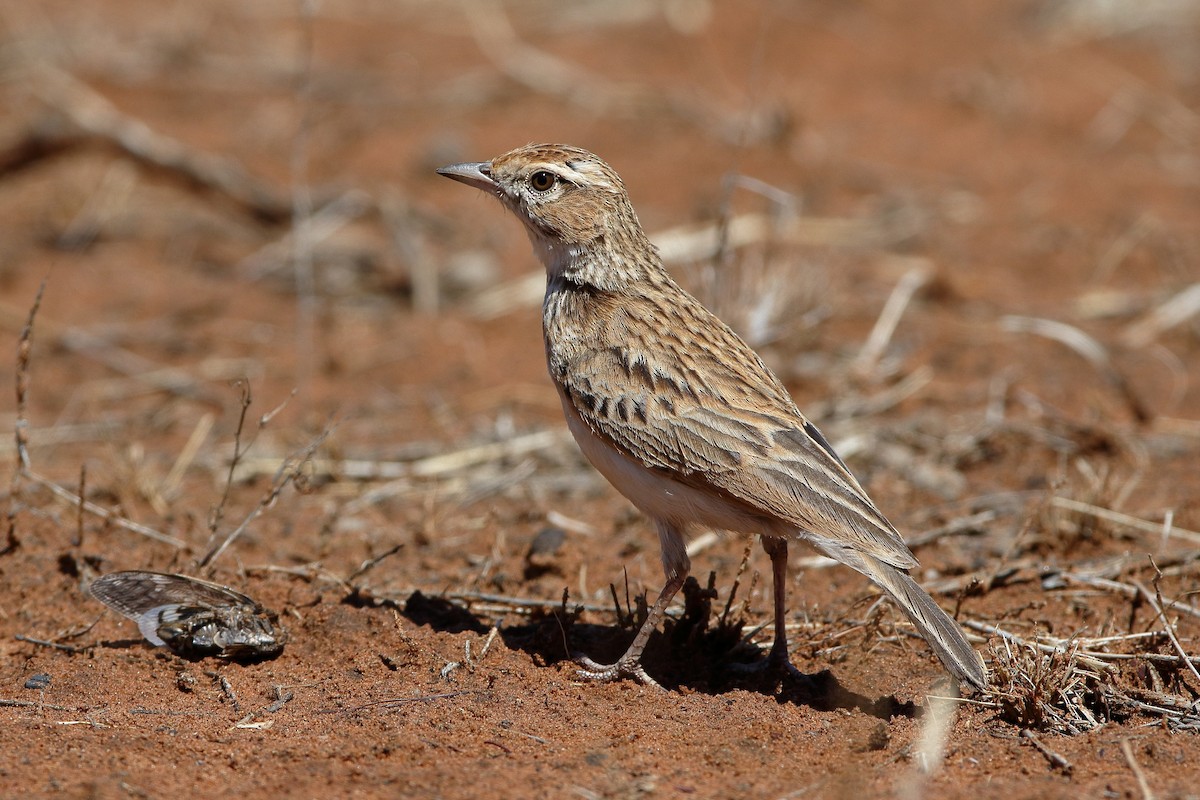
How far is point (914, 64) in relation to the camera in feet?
52.6

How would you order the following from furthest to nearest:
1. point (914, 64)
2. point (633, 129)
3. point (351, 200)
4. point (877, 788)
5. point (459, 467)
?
1. point (914, 64)
2. point (633, 129)
3. point (351, 200)
4. point (459, 467)
5. point (877, 788)

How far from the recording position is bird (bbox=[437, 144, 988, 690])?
466 centimetres

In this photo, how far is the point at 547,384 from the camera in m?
9.05

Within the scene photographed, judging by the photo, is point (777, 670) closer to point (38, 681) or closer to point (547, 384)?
point (38, 681)

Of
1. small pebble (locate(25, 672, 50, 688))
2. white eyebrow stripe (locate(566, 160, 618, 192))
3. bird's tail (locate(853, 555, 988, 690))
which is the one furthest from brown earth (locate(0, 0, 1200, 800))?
white eyebrow stripe (locate(566, 160, 618, 192))

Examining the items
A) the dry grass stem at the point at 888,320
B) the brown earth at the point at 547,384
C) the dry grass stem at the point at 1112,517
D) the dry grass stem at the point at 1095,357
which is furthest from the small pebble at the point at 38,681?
the dry grass stem at the point at 1095,357

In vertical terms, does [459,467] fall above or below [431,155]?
below

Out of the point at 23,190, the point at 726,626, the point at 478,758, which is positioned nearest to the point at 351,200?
the point at 23,190

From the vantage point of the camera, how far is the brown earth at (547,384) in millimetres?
4449

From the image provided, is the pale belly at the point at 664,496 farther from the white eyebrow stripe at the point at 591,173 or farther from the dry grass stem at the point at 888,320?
the dry grass stem at the point at 888,320

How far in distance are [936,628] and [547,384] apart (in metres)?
4.96

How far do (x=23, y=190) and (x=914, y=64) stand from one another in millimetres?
10109

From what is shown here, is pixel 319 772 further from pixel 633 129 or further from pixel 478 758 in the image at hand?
pixel 633 129

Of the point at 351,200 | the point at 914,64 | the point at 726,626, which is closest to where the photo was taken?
the point at 726,626
